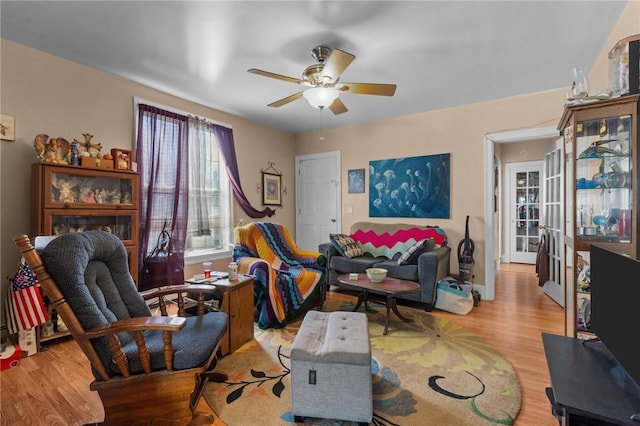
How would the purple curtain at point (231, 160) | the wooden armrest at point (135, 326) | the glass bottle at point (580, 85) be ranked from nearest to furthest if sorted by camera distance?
the wooden armrest at point (135, 326) < the glass bottle at point (580, 85) < the purple curtain at point (231, 160)

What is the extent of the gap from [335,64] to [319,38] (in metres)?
0.43

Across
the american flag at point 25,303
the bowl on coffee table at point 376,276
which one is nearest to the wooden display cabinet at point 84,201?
the american flag at point 25,303

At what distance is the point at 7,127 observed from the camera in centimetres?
247

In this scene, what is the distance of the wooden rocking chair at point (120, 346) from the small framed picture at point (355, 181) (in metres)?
3.68

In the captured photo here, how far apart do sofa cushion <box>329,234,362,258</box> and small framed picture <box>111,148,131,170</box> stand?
2.62 meters

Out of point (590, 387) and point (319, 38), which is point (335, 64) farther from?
point (590, 387)

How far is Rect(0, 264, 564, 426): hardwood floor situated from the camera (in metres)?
1.70

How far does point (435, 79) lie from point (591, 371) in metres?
2.92

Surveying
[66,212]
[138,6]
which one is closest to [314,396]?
[66,212]

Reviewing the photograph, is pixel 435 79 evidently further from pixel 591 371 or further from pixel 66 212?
pixel 66 212

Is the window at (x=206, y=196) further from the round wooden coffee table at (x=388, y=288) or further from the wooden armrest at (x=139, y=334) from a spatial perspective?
the wooden armrest at (x=139, y=334)

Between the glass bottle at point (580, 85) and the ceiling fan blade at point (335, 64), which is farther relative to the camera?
the ceiling fan blade at point (335, 64)

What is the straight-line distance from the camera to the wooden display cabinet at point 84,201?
8.07 feet

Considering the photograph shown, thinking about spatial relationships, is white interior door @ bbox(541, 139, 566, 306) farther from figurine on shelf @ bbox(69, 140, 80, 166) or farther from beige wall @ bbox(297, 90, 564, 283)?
figurine on shelf @ bbox(69, 140, 80, 166)
